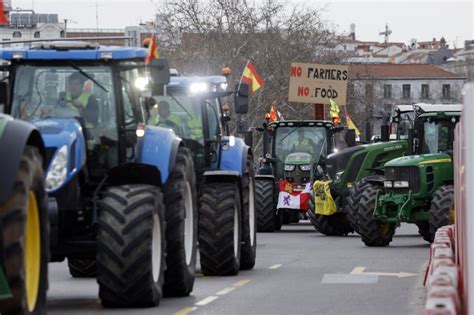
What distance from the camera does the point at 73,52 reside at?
16.5 m

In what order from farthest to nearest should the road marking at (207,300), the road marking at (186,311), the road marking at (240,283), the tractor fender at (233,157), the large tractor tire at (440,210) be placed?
the large tractor tire at (440,210), the tractor fender at (233,157), the road marking at (240,283), the road marking at (207,300), the road marking at (186,311)

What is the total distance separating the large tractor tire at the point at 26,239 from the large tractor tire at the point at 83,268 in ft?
25.6

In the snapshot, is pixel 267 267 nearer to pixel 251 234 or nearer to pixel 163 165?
pixel 251 234

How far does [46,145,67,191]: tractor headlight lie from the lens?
50.0 feet

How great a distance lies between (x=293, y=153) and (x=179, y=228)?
854 inches

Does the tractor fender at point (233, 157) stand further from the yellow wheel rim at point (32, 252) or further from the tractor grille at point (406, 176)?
the yellow wheel rim at point (32, 252)

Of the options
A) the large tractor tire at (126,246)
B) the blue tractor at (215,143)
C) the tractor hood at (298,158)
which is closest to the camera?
the large tractor tire at (126,246)

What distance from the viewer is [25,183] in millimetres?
11578

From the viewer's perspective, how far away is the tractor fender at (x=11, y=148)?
11.2 meters

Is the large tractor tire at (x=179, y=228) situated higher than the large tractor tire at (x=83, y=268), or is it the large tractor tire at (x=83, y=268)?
the large tractor tire at (x=179, y=228)

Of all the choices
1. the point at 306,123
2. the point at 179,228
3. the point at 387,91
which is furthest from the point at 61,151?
the point at 387,91

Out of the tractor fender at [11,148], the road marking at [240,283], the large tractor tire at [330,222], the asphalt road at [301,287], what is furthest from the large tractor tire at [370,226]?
the tractor fender at [11,148]

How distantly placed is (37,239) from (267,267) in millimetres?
10902

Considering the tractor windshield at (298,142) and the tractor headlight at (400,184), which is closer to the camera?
the tractor headlight at (400,184)
